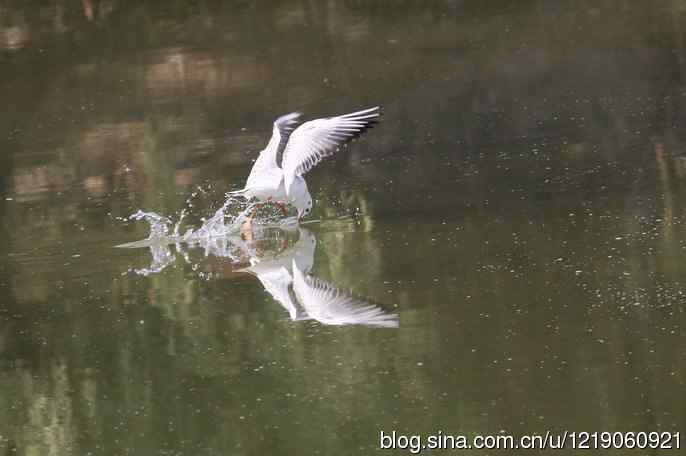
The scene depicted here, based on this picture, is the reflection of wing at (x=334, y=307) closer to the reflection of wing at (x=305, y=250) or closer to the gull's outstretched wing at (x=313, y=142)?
the reflection of wing at (x=305, y=250)

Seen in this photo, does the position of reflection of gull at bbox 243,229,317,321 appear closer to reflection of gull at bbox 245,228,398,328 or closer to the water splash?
reflection of gull at bbox 245,228,398,328

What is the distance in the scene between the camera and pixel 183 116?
13219 mm

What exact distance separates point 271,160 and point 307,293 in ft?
5.68

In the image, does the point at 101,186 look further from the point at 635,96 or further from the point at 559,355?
the point at 559,355

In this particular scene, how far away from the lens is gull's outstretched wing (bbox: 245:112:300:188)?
9391 millimetres

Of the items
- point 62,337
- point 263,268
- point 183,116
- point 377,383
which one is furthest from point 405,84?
point 377,383

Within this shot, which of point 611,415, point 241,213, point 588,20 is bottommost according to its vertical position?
point 611,415

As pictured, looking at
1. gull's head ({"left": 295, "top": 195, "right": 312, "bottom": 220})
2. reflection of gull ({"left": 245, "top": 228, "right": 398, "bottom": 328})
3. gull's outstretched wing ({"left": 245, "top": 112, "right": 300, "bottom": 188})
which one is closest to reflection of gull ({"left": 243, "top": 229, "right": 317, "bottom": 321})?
reflection of gull ({"left": 245, "top": 228, "right": 398, "bottom": 328})

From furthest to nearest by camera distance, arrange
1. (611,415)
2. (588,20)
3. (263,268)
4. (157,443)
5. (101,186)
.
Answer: (588,20)
(101,186)
(263,268)
(157,443)
(611,415)

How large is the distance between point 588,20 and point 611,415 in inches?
383

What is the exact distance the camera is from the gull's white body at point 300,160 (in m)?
9.30

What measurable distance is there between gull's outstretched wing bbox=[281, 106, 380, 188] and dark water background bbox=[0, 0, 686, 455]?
451 mm

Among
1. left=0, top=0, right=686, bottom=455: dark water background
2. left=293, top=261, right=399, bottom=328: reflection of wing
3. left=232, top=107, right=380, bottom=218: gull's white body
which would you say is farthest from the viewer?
left=232, top=107, right=380, bottom=218: gull's white body

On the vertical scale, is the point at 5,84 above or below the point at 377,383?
above
